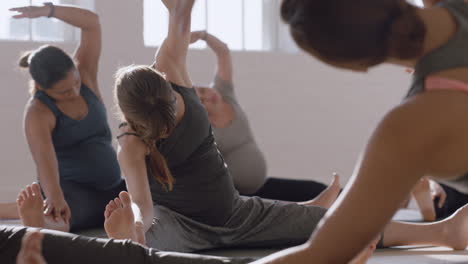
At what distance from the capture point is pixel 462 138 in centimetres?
95

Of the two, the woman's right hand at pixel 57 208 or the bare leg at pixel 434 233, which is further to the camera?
the woman's right hand at pixel 57 208

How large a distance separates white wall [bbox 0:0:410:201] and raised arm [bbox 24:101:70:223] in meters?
1.38

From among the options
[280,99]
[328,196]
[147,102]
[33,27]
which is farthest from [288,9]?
[280,99]

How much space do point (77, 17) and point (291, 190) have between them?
1304mm

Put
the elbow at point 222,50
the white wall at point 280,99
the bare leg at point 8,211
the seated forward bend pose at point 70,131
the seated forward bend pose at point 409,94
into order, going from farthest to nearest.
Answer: the white wall at point 280,99, the elbow at point 222,50, the bare leg at point 8,211, the seated forward bend pose at point 70,131, the seated forward bend pose at point 409,94

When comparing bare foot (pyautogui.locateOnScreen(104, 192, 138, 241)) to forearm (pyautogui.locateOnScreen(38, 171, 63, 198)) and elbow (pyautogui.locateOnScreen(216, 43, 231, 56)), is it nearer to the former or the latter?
forearm (pyautogui.locateOnScreen(38, 171, 63, 198))

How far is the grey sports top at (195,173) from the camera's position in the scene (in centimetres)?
228

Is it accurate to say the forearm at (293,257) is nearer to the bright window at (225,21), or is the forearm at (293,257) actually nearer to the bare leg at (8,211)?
the bare leg at (8,211)

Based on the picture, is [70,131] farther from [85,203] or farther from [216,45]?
[216,45]

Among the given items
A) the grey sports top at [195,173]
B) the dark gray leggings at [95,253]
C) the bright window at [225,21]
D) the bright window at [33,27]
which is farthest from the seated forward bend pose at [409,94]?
the bright window at [225,21]

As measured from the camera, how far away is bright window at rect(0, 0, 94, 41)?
4.42 m

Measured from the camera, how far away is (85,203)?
304 cm

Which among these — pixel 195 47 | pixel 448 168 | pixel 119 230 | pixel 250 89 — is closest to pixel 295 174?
pixel 250 89

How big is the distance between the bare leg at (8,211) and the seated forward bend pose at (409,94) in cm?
259
